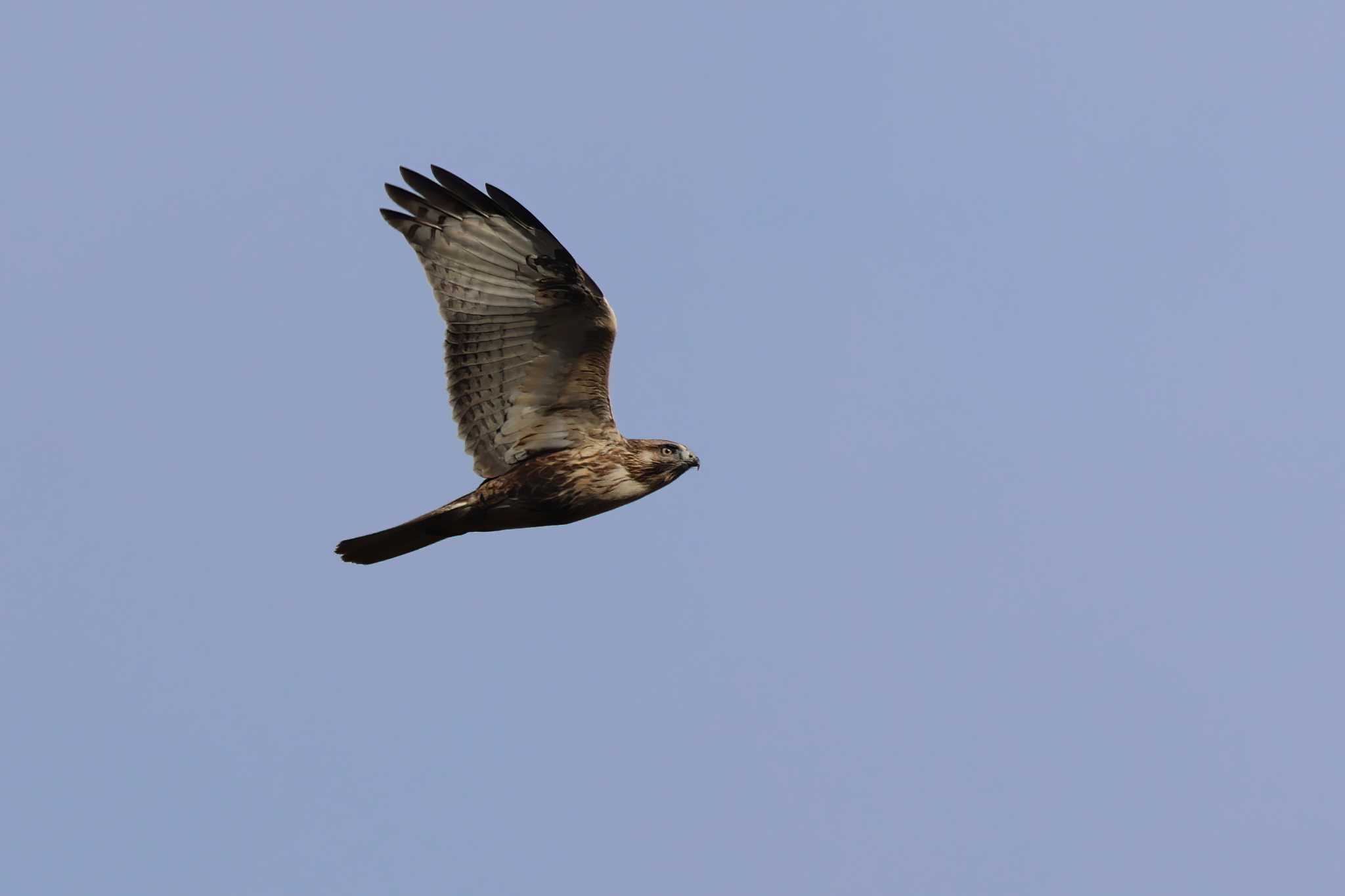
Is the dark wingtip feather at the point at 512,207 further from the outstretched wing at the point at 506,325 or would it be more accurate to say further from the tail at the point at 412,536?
the tail at the point at 412,536

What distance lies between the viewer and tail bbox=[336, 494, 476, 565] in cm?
745

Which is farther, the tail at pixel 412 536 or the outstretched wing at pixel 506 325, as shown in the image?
the outstretched wing at pixel 506 325

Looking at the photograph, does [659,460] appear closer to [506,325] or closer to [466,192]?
[506,325]

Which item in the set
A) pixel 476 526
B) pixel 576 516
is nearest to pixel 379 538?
pixel 476 526

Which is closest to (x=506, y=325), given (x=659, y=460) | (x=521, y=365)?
(x=521, y=365)

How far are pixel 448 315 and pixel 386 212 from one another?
0.81 m

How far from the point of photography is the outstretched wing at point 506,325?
7906mm

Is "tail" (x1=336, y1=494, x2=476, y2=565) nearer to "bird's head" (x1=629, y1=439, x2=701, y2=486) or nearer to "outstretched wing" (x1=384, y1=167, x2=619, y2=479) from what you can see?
"outstretched wing" (x1=384, y1=167, x2=619, y2=479)

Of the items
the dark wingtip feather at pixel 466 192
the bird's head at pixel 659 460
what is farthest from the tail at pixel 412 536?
the dark wingtip feather at pixel 466 192

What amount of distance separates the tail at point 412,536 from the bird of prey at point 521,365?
3 centimetres

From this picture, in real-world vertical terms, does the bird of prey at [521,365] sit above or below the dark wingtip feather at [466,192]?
below

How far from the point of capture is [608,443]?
26.6 ft

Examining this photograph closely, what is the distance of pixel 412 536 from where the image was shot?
24.9ft

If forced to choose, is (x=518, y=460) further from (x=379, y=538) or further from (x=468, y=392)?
(x=379, y=538)
